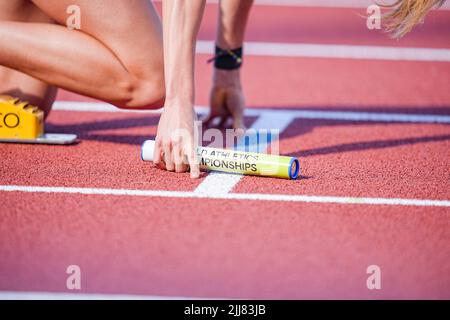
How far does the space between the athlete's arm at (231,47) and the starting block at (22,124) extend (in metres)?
0.83

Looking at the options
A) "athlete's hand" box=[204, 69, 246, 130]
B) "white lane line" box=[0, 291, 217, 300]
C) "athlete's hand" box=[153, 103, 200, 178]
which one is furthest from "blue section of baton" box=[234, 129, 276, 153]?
"white lane line" box=[0, 291, 217, 300]

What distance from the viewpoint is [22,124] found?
14.0ft

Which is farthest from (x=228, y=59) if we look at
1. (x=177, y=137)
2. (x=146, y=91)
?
(x=177, y=137)

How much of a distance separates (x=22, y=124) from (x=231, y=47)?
1.13 metres

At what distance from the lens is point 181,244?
3025mm

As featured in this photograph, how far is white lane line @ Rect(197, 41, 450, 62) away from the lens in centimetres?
757

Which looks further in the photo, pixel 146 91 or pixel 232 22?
pixel 232 22

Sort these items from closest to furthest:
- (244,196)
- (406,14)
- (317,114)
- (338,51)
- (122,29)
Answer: (244,196) < (406,14) < (122,29) < (317,114) < (338,51)

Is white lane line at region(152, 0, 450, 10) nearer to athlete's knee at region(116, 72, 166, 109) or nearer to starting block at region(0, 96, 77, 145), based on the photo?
starting block at region(0, 96, 77, 145)

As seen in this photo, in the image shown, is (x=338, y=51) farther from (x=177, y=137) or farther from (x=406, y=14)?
(x=177, y=137)

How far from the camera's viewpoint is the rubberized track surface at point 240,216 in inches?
110

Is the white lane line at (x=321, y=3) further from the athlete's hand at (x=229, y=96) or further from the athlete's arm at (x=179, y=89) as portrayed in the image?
the athlete's arm at (x=179, y=89)

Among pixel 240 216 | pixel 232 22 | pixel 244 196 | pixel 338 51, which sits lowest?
pixel 240 216
